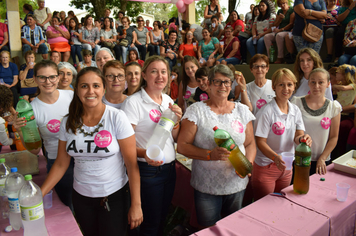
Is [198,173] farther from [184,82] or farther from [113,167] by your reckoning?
[184,82]

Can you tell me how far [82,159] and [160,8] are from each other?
2814 centimetres

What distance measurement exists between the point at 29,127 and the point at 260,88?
2288 millimetres

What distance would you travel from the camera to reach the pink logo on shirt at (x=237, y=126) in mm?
1778

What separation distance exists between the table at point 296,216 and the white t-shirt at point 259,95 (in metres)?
1.12

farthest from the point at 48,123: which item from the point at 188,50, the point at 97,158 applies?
the point at 188,50

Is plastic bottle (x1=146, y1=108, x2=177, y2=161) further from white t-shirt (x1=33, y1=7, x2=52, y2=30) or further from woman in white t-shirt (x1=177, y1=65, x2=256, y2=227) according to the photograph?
white t-shirt (x1=33, y1=7, x2=52, y2=30)

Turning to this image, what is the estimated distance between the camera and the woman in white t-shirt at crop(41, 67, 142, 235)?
1503 millimetres

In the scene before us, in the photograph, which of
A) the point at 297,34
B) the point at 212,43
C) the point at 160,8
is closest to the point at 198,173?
the point at 297,34

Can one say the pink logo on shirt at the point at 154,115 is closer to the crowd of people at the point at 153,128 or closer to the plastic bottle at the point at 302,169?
the crowd of people at the point at 153,128

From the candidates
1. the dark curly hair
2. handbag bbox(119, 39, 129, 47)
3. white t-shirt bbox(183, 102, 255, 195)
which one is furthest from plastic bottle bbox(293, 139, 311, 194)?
handbag bbox(119, 39, 129, 47)

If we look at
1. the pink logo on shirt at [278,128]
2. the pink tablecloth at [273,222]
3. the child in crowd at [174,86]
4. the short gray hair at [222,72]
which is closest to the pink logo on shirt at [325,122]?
the pink logo on shirt at [278,128]

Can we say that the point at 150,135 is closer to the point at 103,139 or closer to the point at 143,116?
the point at 143,116

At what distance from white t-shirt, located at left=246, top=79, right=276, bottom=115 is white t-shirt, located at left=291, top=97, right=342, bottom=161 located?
0.54 meters

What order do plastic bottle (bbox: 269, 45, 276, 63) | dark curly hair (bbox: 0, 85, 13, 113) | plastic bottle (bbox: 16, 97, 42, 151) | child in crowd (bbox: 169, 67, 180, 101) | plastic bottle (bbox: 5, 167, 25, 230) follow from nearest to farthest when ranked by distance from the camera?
plastic bottle (bbox: 5, 167, 25, 230), plastic bottle (bbox: 16, 97, 42, 151), dark curly hair (bbox: 0, 85, 13, 113), child in crowd (bbox: 169, 67, 180, 101), plastic bottle (bbox: 269, 45, 276, 63)
